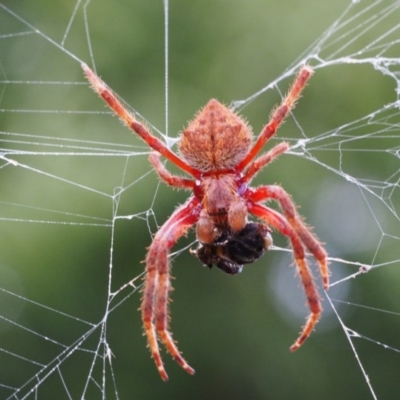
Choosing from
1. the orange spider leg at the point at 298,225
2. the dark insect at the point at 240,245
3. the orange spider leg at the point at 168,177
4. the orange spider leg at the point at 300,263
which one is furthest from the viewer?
the orange spider leg at the point at 168,177

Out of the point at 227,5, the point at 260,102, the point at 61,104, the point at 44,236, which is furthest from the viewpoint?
the point at 227,5

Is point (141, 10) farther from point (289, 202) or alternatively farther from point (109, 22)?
point (289, 202)

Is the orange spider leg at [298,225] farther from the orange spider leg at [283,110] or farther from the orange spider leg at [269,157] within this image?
Result: the orange spider leg at [283,110]

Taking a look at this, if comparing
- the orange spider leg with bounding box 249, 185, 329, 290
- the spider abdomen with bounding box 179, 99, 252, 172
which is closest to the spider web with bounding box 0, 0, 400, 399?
the spider abdomen with bounding box 179, 99, 252, 172

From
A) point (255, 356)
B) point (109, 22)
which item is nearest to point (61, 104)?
point (109, 22)

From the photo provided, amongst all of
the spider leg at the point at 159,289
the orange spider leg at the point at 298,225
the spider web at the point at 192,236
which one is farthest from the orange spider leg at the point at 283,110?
the spider web at the point at 192,236

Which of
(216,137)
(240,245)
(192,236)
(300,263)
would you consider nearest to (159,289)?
(240,245)

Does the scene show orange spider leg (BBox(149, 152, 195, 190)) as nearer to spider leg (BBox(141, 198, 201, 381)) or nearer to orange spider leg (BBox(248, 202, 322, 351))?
spider leg (BBox(141, 198, 201, 381))
